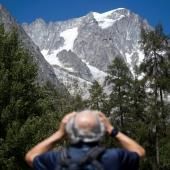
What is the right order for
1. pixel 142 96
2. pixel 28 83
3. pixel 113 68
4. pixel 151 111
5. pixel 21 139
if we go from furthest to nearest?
pixel 113 68
pixel 142 96
pixel 151 111
pixel 28 83
pixel 21 139

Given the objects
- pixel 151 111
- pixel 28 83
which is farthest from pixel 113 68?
pixel 28 83

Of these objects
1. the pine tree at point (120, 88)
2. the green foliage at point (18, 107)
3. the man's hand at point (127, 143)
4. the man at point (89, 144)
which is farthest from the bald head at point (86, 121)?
the pine tree at point (120, 88)

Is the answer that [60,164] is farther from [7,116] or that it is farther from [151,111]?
[151,111]

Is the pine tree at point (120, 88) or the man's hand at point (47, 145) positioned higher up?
the pine tree at point (120, 88)

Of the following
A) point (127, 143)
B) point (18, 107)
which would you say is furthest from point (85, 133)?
point (18, 107)

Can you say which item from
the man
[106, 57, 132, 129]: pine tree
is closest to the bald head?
the man

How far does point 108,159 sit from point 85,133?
0.25m

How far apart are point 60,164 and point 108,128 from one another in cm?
47

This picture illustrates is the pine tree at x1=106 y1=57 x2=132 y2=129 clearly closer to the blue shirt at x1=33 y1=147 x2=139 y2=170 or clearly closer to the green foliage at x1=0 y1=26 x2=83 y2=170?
the green foliage at x1=0 y1=26 x2=83 y2=170

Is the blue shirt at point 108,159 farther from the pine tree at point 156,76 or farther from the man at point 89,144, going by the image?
the pine tree at point 156,76

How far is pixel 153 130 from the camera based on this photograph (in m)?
35.2

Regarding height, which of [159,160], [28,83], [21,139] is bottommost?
[159,160]

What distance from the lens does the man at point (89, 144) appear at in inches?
165

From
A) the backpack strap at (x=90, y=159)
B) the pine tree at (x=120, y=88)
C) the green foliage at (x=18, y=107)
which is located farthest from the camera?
the pine tree at (x=120, y=88)
